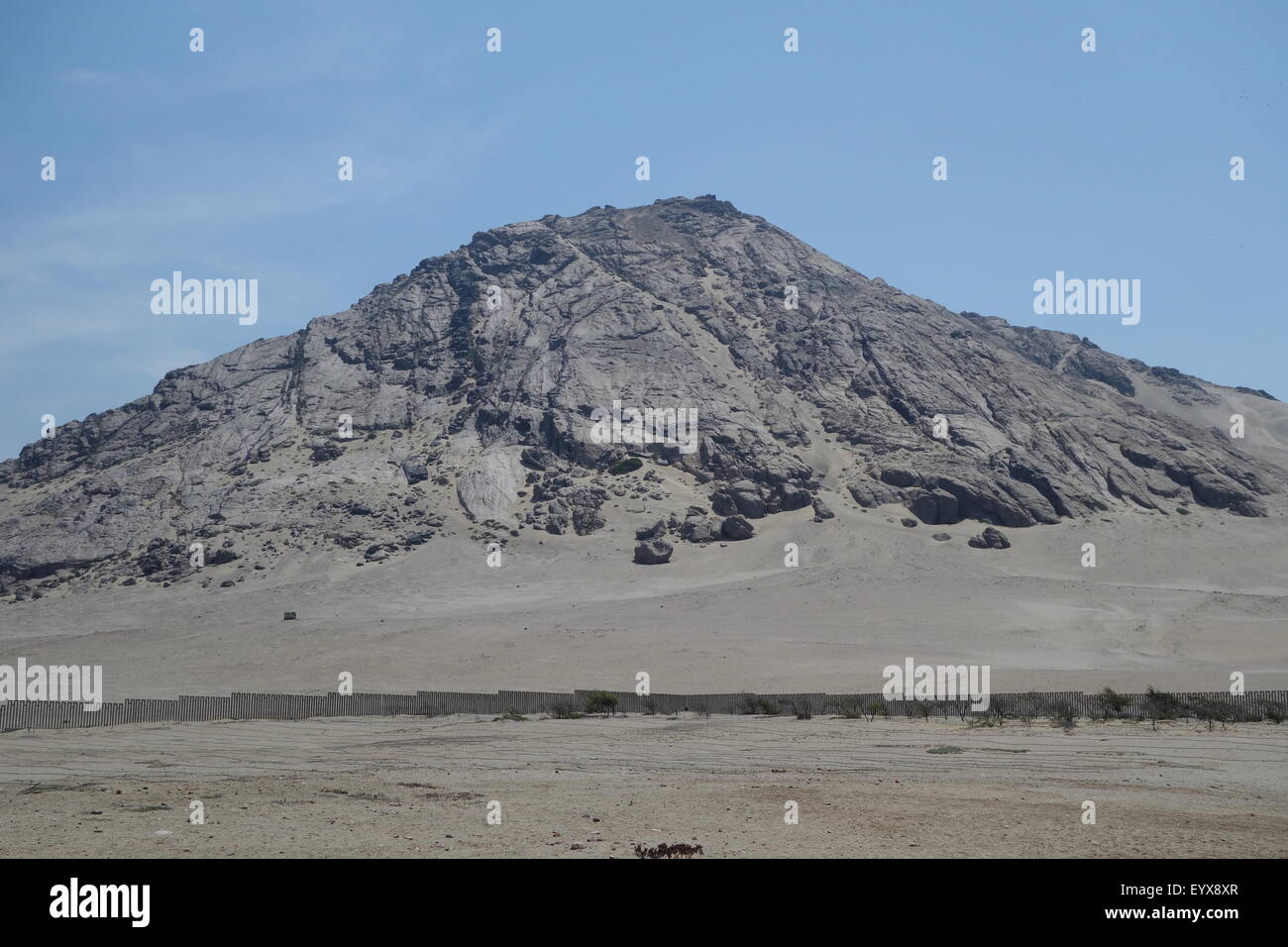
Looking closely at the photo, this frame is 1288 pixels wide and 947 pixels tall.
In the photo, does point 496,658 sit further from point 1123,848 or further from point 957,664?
point 1123,848

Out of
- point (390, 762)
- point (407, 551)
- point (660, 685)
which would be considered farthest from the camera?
point (407, 551)

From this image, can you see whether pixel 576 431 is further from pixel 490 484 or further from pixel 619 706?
pixel 619 706

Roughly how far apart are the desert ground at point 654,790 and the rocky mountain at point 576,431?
5272cm

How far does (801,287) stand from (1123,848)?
12531 cm

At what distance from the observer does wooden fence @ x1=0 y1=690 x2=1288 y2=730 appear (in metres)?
33.5

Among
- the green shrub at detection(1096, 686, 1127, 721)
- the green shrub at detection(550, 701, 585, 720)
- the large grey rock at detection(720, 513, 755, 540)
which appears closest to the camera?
the green shrub at detection(1096, 686, 1127, 721)

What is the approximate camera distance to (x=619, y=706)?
39.4 meters

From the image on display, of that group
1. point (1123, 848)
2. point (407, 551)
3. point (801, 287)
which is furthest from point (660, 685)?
point (801, 287)

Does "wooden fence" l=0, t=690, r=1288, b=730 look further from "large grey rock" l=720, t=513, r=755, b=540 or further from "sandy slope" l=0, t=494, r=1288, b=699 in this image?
"large grey rock" l=720, t=513, r=755, b=540

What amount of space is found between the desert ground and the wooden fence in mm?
1649

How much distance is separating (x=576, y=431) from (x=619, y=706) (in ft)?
214

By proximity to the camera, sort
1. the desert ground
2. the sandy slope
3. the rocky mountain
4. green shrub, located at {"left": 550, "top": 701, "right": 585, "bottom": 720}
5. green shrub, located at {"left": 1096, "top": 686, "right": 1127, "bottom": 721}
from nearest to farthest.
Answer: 1. the desert ground
2. green shrub, located at {"left": 1096, "top": 686, "right": 1127, "bottom": 721}
3. green shrub, located at {"left": 550, "top": 701, "right": 585, "bottom": 720}
4. the sandy slope
5. the rocky mountain

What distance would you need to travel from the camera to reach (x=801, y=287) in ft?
443

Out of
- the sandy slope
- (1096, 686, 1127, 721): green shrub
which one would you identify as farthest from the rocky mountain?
(1096, 686, 1127, 721): green shrub
